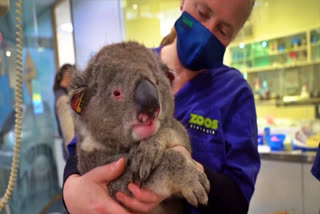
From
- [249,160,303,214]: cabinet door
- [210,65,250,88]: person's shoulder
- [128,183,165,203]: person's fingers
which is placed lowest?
[249,160,303,214]: cabinet door

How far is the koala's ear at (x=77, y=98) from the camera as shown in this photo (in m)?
0.87

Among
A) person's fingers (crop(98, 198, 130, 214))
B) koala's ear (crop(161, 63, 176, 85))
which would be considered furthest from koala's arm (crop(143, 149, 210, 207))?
koala's ear (crop(161, 63, 176, 85))

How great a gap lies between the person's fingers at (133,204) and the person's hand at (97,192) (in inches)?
0.8

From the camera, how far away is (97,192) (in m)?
0.87

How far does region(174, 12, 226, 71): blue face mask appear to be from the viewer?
1233 mm

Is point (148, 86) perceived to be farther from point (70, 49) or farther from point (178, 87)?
point (70, 49)

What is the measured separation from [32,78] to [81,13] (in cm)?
96

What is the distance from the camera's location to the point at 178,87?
130cm

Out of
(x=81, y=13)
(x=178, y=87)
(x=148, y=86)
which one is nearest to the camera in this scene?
(x=148, y=86)

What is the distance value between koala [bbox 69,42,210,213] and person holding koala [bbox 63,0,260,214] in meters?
0.15

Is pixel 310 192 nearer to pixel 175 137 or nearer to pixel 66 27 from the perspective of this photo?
pixel 175 137

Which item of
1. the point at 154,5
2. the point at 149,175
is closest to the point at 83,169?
the point at 149,175

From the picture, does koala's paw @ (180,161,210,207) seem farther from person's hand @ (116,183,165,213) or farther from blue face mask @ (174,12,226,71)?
blue face mask @ (174,12,226,71)

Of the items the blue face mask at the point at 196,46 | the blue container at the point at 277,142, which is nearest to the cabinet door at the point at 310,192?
the blue container at the point at 277,142
